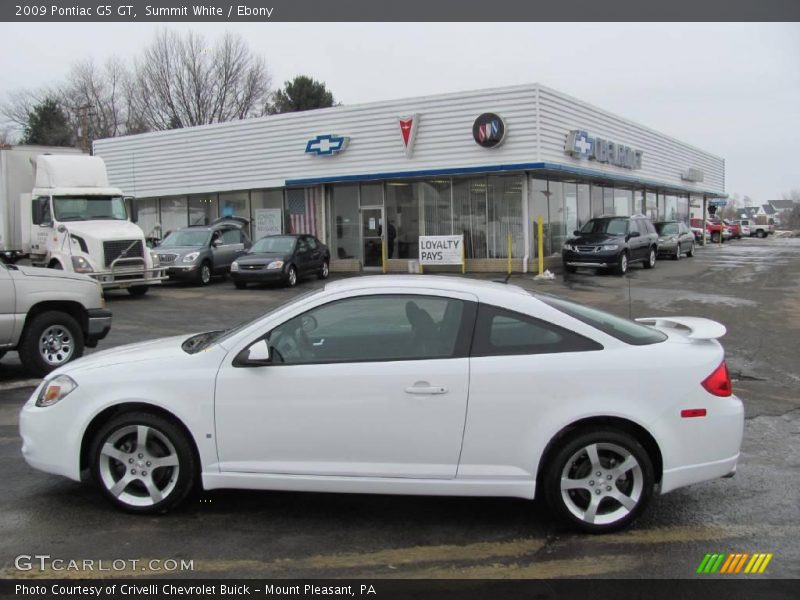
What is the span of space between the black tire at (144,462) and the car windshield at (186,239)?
1771 cm

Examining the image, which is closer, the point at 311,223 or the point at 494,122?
the point at 494,122

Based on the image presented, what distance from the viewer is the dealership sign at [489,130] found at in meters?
21.6

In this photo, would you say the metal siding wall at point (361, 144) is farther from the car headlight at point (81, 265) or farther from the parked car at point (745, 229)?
the parked car at point (745, 229)

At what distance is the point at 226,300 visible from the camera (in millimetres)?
17469

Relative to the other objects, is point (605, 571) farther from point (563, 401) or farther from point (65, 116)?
point (65, 116)

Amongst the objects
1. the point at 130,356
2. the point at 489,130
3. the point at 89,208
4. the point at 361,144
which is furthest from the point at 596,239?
the point at 130,356

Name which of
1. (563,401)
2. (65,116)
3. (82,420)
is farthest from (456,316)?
(65,116)

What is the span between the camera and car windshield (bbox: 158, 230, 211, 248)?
71.2 ft

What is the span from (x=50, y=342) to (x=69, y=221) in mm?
9801

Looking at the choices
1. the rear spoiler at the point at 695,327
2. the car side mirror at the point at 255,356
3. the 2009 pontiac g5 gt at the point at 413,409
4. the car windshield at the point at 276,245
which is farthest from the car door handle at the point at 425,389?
the car windshield at the point at 276,245

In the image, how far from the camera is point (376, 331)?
4562 millimetres

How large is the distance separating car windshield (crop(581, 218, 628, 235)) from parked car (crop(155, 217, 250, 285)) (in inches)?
438

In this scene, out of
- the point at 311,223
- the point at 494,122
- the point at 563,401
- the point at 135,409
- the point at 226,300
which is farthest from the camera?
the point at 311,223

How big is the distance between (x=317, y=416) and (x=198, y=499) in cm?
116
